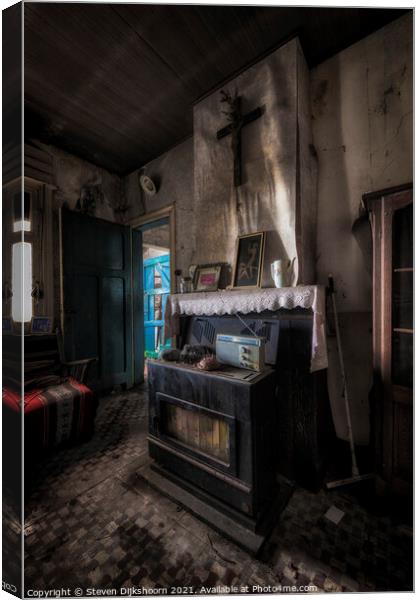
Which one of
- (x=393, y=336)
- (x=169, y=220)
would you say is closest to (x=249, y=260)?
(x=393, y=336)

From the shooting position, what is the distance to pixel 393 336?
155cm

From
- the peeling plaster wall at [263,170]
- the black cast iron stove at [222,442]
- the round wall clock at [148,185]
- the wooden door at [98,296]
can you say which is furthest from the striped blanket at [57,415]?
the round wall clock at [148,185]

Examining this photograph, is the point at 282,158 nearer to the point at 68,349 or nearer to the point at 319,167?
the point at 319,167

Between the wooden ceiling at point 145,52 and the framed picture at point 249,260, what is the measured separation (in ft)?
5.20

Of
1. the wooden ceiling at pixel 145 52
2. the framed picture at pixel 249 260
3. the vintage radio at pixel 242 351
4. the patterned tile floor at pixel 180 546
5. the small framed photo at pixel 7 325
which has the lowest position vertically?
the patterned tile floor at pixel 180 546

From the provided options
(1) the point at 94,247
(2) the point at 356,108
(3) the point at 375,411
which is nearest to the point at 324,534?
(3) the point at 375,411

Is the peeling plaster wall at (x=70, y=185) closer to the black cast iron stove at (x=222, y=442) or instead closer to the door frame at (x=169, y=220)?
the door frame at (x=169, y=220)

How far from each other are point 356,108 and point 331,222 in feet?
→ 3.09

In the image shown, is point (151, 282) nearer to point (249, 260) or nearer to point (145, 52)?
point (249, 260)

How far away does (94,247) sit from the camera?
3.51 meters

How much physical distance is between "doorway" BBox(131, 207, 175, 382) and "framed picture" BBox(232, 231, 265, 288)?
1.34m

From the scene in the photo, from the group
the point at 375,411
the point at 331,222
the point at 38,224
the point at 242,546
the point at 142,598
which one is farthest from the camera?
the point at 38,224

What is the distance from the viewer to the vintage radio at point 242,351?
1.53 m

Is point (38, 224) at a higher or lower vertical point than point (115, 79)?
lower
